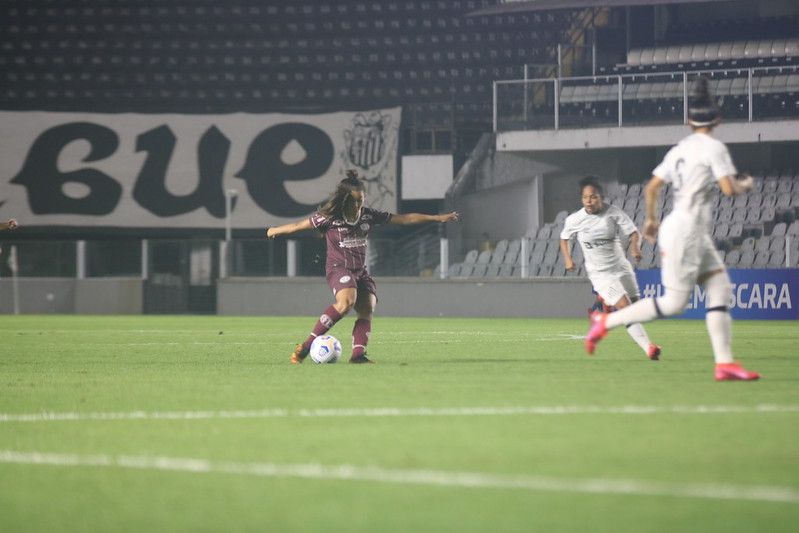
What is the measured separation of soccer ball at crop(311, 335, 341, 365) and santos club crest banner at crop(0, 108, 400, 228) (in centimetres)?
2243

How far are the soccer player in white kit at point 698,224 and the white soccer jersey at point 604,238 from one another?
3.22m

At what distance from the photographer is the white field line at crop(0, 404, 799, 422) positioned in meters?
6.79

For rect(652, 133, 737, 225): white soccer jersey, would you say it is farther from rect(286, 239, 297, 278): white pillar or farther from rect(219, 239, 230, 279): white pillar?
rect(219, 239, 230, 279): white pillar

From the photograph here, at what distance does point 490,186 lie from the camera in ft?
109

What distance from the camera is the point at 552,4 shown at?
105ft

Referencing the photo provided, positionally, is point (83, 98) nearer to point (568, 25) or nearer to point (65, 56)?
point (65, 56)

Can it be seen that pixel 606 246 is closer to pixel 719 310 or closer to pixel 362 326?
pixel 362 326

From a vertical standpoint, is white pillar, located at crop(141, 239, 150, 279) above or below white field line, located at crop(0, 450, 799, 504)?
above

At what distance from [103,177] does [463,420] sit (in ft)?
98.3

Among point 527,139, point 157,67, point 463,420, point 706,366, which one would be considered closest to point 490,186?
point 527,139

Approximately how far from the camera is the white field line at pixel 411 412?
679cm

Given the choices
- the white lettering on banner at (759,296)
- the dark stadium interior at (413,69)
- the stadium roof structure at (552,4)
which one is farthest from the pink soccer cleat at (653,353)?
the stadium roof structure at (552,4)

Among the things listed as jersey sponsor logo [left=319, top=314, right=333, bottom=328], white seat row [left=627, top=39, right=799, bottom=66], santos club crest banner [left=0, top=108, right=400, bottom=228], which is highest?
white seat row [left=627, top=39, right=799, bottom=66]

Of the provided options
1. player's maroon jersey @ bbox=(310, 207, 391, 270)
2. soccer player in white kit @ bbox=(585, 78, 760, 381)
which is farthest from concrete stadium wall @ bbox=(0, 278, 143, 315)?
soccer player in white kit @ bbox=(585, 78, 760, 381)
